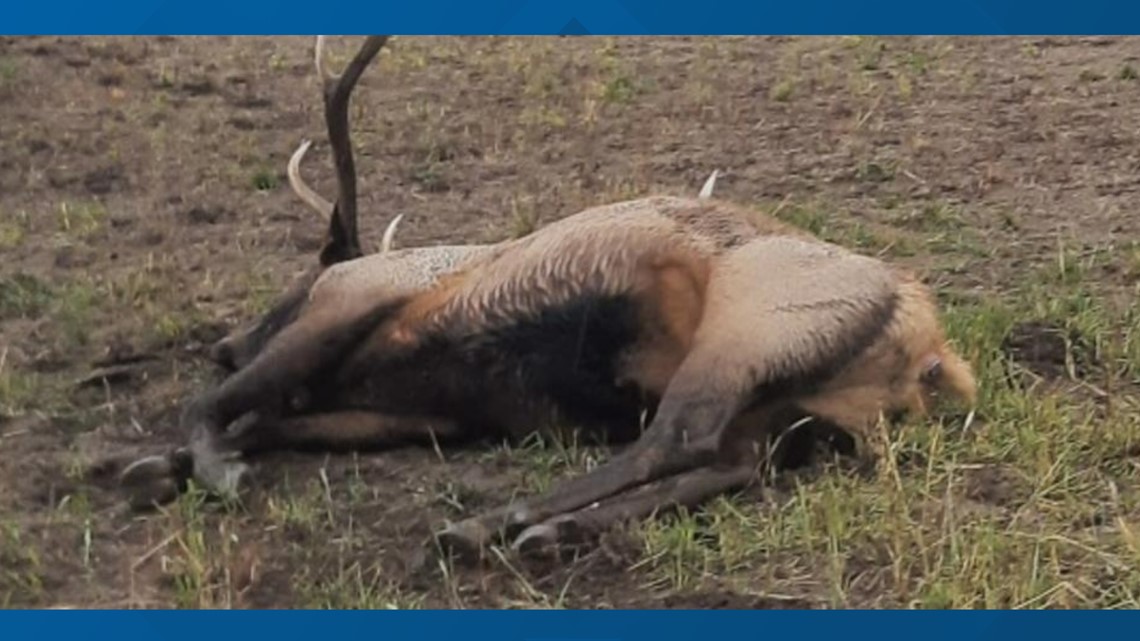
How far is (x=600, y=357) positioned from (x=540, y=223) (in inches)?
111

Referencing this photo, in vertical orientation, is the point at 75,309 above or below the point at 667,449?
above

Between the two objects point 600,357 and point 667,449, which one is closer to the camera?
point 667,449

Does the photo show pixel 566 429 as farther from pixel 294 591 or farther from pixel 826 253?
pixel 294 591

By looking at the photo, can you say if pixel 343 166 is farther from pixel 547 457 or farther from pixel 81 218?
pixel 81 218

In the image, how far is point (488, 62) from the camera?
12117mm

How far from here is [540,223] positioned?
28.1 ft

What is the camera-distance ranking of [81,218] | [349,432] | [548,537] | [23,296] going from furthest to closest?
[81,218], [23,296], [349,432], [548,537]

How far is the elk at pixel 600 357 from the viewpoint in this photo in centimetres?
546

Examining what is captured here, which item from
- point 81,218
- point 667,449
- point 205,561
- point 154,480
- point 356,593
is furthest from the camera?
point 81,218

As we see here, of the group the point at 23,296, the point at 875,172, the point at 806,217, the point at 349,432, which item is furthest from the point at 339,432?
the point at 875,172

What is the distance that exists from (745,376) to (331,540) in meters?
1.13

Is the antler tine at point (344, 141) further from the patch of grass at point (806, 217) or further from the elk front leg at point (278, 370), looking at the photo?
the patch of grass at point (806, 217)

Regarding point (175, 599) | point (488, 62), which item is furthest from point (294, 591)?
point (488, 62)

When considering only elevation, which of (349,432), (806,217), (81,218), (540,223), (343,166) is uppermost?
(343,166)
